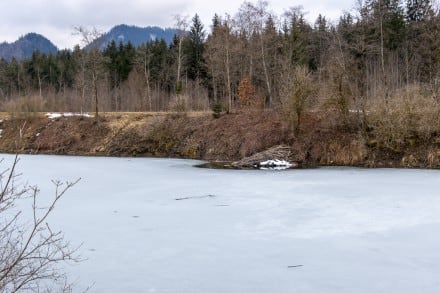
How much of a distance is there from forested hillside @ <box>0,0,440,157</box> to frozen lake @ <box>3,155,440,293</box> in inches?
264

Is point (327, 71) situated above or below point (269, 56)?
below

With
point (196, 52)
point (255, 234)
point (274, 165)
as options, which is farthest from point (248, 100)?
point (196, 52)

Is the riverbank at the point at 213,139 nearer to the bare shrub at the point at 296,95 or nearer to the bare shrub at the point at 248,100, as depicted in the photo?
the bare shrub at the point at 296,95

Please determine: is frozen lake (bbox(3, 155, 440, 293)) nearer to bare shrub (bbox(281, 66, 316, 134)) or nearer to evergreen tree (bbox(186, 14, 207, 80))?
bare shrub (bbox(281, 66, 316, 134))

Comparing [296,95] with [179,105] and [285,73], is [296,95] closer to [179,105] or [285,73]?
[285,73]

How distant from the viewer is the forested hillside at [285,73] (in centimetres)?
2075

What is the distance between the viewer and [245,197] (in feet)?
39.2

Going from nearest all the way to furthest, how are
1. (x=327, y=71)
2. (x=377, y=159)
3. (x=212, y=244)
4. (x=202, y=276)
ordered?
(x=202, y=276) < (x=212, y=244) < (x=377, y=159) < (x=327, y=71)

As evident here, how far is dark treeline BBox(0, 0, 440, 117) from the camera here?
2194 cm

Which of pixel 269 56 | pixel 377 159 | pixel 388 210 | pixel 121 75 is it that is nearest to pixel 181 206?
pixel 388 210

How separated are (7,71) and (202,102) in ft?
137

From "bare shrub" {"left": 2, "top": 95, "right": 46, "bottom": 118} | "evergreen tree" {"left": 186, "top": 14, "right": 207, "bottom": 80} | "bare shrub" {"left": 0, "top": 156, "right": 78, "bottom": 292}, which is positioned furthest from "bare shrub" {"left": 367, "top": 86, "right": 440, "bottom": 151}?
"evergreen tree" {"left": 186, "top": 14, "right": 207, "bottom": 80}

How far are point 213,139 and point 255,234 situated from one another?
55.0 feet

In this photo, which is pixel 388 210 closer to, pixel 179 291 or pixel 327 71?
pixel 179 291
